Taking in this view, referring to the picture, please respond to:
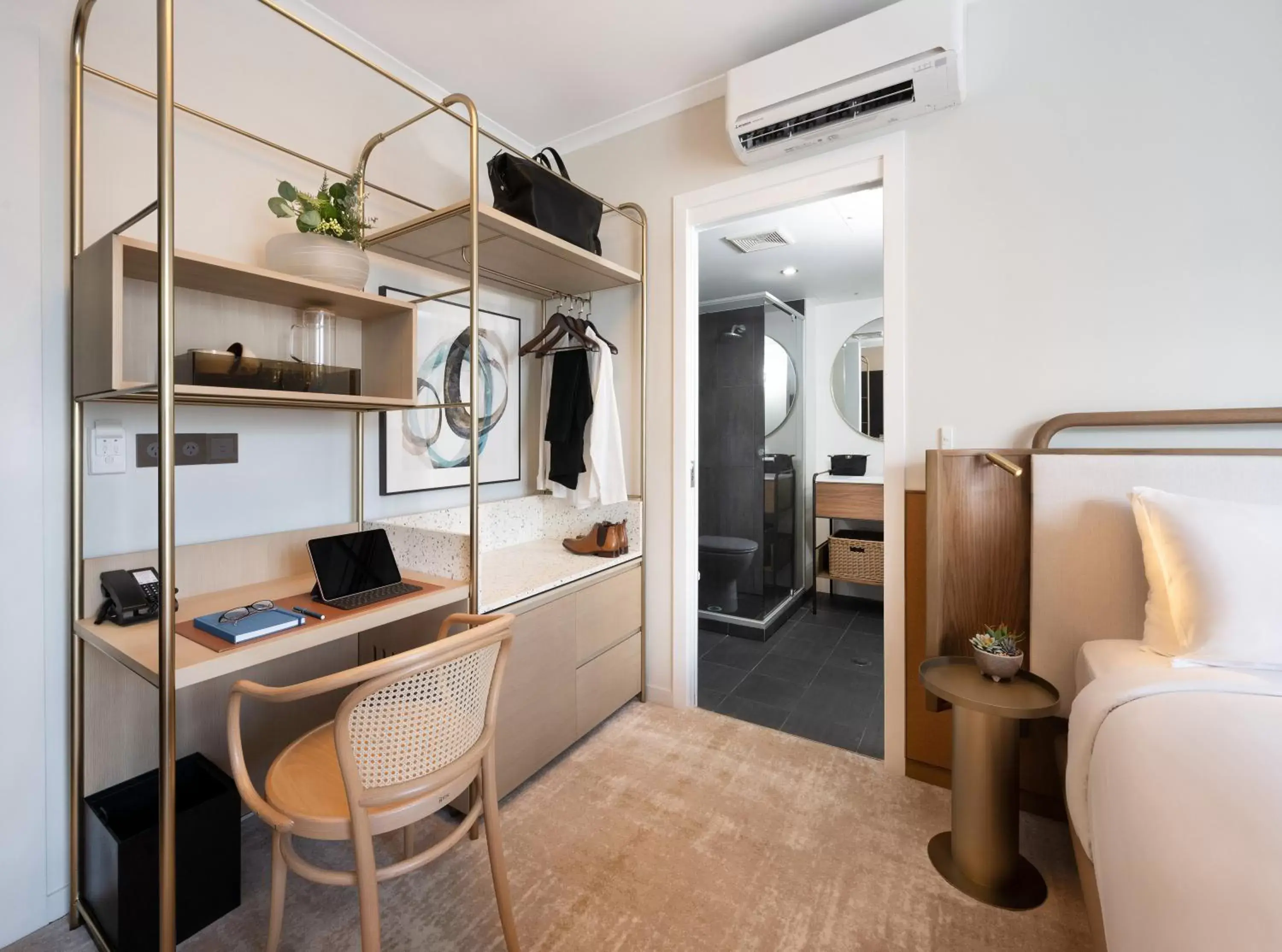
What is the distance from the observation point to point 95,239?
1.50 m

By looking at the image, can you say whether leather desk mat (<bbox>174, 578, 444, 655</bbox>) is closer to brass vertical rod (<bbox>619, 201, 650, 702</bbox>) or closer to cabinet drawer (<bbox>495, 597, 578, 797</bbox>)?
cabinet drawer (<bbox>495, 597, 578, 797</bbox>)

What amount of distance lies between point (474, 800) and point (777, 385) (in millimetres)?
3264

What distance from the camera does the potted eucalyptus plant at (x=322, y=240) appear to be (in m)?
1.58

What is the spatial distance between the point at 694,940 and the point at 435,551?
1294 millimetres

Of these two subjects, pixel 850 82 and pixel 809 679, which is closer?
pixel 850 82

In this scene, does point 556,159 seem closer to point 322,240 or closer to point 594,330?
point 594,330

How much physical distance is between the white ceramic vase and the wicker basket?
→ 3386 millimetres

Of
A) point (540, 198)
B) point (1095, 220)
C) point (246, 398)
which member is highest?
point (540, 198)

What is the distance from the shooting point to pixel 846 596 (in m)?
4.35

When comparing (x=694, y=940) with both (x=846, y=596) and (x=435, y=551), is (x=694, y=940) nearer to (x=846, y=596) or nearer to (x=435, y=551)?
(x=435, y=551)

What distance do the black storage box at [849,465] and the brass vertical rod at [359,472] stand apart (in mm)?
3203

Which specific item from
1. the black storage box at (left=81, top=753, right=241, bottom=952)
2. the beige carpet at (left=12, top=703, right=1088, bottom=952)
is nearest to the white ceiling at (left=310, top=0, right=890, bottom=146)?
the black storage box at (left=81, top=753, right=241, bottom=952)

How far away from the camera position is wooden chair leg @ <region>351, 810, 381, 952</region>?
3.57 ft

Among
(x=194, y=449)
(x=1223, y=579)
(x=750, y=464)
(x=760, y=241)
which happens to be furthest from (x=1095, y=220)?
(x=194, y=449)
